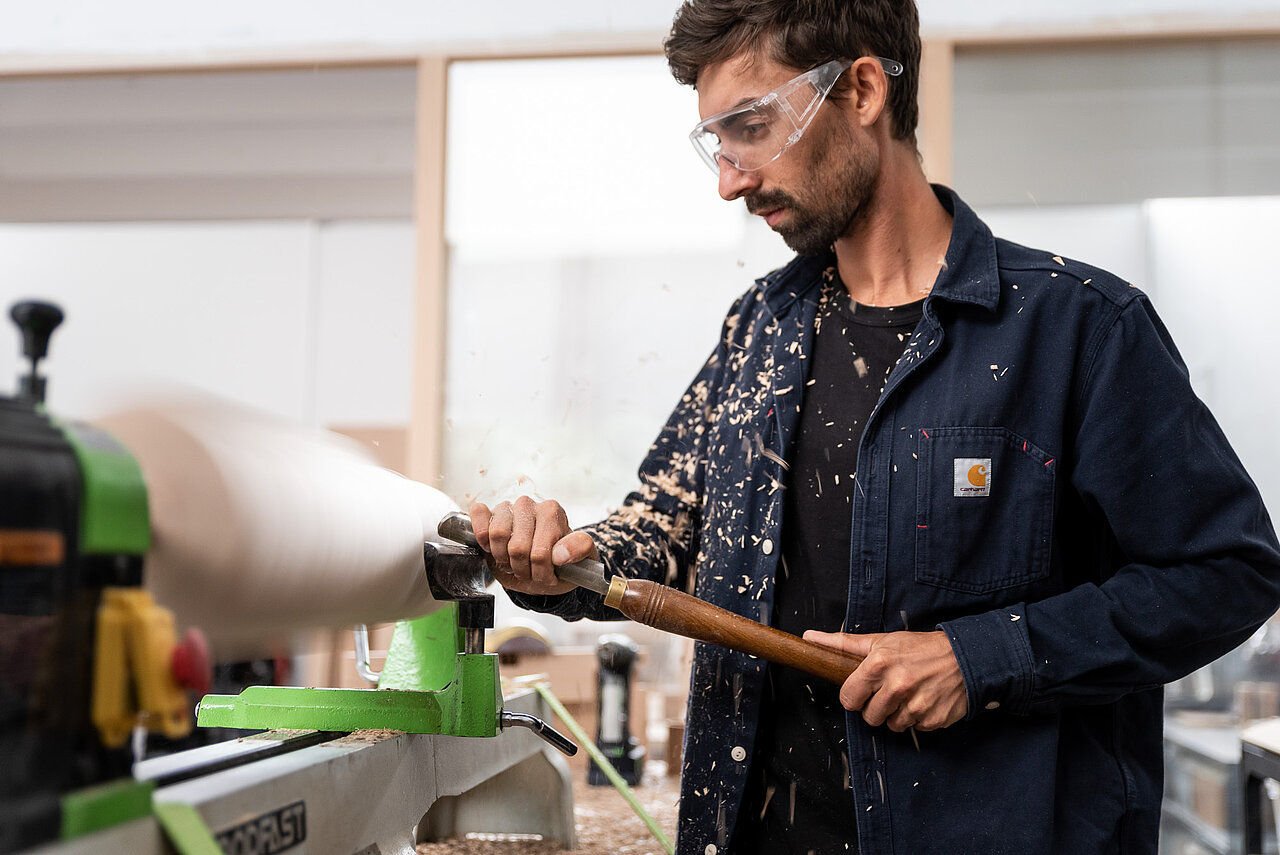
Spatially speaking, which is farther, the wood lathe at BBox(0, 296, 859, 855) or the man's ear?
the man's ear

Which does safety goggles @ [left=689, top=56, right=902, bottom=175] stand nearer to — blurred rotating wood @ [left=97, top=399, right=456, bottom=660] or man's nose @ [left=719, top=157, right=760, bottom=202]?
man's nose @ [left=719, top=157, right=760, bottom=202]

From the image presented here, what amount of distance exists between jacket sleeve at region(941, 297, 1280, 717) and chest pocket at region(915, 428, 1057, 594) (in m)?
0.04

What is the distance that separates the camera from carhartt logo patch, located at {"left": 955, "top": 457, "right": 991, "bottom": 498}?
1020 mm

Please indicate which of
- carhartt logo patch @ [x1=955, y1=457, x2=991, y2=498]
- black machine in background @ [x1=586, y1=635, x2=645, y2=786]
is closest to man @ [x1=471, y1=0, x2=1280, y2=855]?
carhartt logo patch @ [x1=955, y1=457, x2=991, y2=498]

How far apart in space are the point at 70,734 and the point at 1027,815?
808mm

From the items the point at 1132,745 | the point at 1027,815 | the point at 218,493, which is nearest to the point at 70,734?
the point at 218,493

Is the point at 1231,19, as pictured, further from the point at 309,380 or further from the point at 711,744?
the point at 309,380

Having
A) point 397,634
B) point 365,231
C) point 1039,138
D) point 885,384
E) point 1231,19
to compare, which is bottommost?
point 397,634

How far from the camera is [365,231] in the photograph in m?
2.62

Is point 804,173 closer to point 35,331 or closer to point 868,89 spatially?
point 868,89

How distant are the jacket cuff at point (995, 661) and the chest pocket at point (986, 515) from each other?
0.21ft

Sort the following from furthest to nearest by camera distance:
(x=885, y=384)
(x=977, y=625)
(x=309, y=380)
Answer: (x=309, y=380), (x=885, y=384), (x=977, y=625)

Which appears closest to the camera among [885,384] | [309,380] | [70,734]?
[70,734]

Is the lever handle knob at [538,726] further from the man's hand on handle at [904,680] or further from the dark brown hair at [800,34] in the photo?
the dark brown hair at [800,34]
